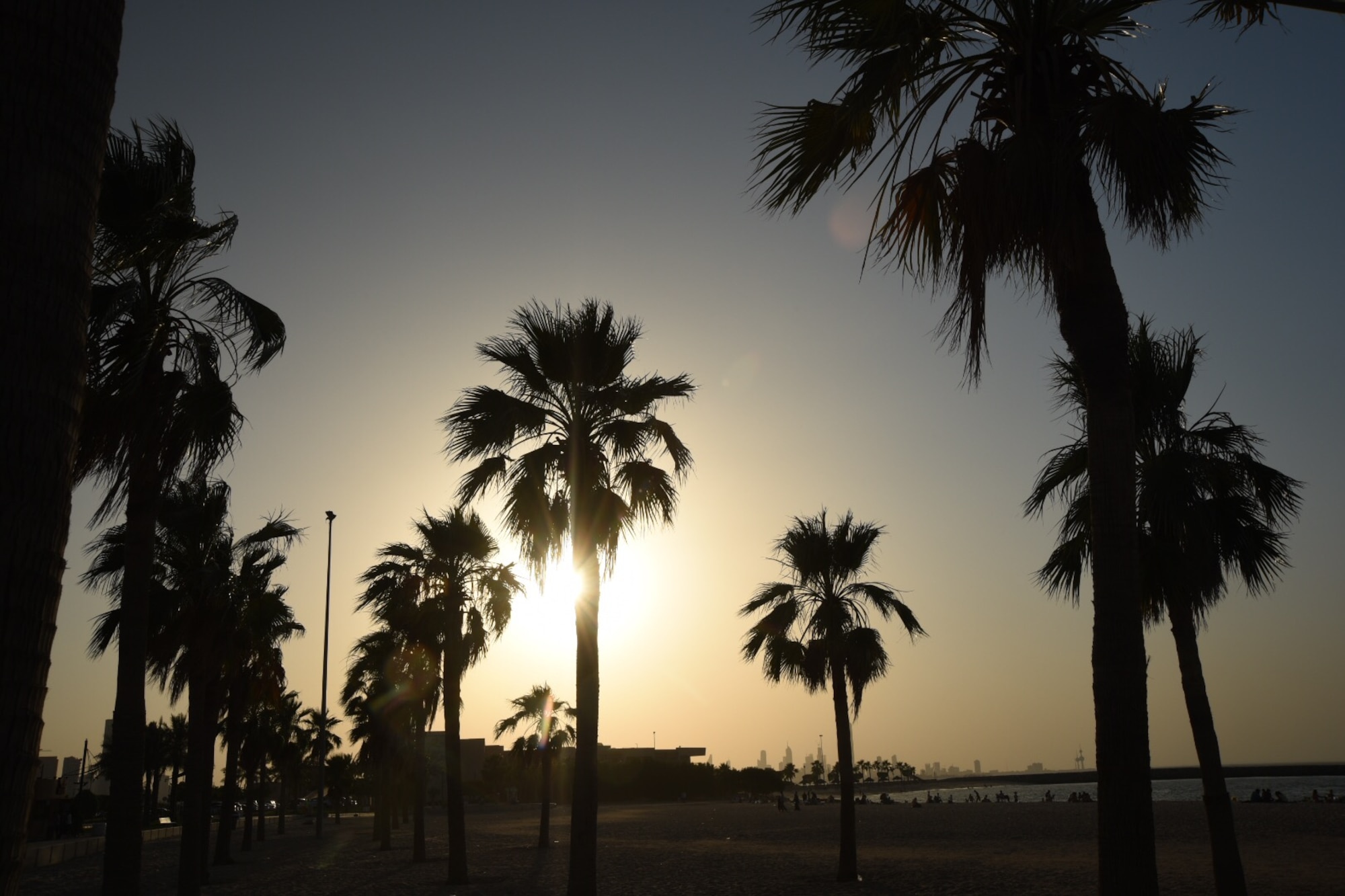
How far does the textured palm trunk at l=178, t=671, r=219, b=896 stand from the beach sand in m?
6.95

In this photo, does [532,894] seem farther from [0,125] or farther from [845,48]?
[0,125]

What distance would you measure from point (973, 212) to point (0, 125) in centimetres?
584

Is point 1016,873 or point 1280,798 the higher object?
point 1016,873

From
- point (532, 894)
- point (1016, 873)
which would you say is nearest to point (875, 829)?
point (1016, 873)

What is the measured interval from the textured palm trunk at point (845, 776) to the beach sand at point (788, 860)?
646 mm

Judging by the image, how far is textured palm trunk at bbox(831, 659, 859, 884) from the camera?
2200 centimetres

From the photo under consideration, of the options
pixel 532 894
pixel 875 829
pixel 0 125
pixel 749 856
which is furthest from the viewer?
pixel 875 829

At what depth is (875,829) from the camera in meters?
51.3

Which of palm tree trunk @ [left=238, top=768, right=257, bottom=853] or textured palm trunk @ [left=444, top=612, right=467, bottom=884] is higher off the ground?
textured palm trunk @ [left=444, top=612, right=467, bottom=884]

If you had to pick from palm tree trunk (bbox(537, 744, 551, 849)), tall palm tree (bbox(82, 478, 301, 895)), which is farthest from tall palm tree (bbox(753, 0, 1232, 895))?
palm tree trunk (bbox(537, 744, 551, 849))

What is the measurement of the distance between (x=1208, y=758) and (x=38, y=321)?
14.3 meters

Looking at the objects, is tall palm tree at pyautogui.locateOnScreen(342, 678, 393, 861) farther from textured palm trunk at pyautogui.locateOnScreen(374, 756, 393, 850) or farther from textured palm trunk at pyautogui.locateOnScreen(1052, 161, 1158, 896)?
textured palm trunk at pyautogui.locateOnScreen(1052, 161, 1158, 896)

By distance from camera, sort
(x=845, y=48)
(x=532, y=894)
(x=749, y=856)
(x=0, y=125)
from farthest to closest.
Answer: (x=749, y=856) → (x=532, y=894) → (x=845, y=48) → (x=0, y=125)

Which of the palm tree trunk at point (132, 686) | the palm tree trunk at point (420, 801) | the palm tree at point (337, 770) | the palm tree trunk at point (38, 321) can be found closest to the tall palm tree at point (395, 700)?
the palm tree trunk at point (420, 801)
